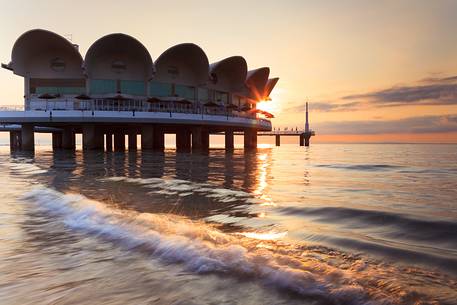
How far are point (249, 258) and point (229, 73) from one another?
5420 centimetres

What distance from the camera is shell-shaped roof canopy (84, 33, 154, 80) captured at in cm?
4234

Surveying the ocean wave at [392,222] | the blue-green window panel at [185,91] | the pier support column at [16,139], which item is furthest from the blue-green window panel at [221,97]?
the ocean wave at [392,222]

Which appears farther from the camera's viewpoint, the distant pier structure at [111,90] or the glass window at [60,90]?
the glass window at [60,90]

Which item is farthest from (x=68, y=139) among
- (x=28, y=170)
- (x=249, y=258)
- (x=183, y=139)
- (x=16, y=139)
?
(x=249, y=258)

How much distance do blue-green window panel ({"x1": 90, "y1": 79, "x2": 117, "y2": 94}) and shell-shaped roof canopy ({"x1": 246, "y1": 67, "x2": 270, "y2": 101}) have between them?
25.6 m

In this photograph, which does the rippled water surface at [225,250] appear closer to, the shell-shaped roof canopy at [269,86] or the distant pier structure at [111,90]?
the distant pier structure at [111,90]

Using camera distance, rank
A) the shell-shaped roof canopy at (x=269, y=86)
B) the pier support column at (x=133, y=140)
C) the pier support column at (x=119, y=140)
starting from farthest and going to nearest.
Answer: the shell-shaped roof canopy at (x=269, y=86) < the pier support column at (x=119, y=140) < the pier support column at (x=133, y=140)

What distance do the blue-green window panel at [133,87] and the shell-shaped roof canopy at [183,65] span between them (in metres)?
2.27

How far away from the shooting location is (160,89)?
1845 inches

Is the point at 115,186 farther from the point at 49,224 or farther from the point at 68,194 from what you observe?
the point at 49,224

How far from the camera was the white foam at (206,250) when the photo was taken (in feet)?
9.77

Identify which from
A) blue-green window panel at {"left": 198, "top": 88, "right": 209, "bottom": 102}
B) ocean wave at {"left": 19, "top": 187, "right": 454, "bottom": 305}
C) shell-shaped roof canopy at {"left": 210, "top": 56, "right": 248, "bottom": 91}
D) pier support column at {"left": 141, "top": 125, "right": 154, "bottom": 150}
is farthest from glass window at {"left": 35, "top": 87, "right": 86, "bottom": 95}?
ocean wave at {"left": 19, "top": 187, "right": 454, "bottom": 305}

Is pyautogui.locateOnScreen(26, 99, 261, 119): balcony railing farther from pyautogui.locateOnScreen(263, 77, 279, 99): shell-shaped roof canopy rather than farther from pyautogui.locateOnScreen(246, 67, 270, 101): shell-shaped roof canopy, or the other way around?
pyautogui.locateOnScreen(263, 77, 279, 99): shell-shaped roof canopy

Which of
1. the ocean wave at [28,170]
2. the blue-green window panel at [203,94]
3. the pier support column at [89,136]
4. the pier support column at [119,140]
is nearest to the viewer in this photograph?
the ocean wave at [28,170]
